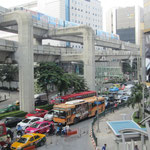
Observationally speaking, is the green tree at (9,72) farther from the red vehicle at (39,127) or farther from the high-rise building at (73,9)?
the high-rise building at (73,9)

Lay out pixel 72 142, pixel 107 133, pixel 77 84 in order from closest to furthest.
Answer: pixel 72 142 → pixel 107 133 → pixel 77 84

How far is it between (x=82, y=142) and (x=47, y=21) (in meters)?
31.7

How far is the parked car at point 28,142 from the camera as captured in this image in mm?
15870

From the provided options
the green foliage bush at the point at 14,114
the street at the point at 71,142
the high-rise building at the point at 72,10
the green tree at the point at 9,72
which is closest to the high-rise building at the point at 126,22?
the high-rise building at the point at 72,10

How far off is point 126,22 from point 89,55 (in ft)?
312

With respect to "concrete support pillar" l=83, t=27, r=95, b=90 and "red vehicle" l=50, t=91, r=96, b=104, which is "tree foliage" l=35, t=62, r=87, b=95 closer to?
"red vehicle" l=50, t=91, r=96, b=104

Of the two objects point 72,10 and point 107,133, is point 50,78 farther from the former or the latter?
point 72,10

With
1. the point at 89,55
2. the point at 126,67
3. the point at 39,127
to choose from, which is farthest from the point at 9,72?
the point at 126,67

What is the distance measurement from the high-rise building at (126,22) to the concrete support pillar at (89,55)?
85097 mm

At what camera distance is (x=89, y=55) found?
38594 mm

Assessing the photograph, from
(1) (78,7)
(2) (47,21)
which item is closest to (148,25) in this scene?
(2) (47,21)

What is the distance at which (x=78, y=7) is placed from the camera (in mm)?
94875

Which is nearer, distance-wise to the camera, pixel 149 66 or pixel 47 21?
pixel 149 66

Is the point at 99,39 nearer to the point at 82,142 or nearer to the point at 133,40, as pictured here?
the point at 82,142
